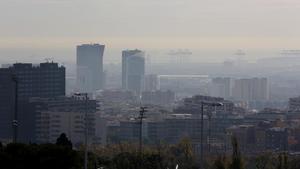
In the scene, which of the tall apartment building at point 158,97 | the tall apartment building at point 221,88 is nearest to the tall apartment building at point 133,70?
the tall apartment building at point 221,88

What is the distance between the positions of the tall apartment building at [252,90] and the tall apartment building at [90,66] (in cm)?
2241

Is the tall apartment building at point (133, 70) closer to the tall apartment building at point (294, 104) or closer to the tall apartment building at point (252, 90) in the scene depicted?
the tall apartment building at point (252, 90)

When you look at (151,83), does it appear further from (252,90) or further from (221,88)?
(252,90)

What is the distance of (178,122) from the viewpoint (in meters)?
76.7

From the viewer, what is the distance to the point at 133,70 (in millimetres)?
157750

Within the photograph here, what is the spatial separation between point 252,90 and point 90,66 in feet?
92.3

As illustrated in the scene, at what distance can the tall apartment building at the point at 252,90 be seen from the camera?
138375mm

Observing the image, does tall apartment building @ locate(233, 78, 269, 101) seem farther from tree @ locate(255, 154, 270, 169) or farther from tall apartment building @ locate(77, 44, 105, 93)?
tree @ locate(255, 154, 270, 169)

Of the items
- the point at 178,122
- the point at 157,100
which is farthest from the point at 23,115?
the point at 157,100

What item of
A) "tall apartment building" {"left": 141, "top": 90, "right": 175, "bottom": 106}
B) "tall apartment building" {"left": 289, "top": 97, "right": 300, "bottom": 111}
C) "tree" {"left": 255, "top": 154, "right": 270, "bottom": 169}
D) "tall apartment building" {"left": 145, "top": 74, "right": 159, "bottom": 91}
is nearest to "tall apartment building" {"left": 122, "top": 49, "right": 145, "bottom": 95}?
"tall apartment building" {"left": 145, "top": 74, "right": 159, "bottom": 91}

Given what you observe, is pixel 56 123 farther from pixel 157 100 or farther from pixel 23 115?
pixel 157 100

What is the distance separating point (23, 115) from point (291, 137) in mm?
20353

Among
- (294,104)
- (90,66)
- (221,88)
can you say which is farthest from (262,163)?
(90,66)

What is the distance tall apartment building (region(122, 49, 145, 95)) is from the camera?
501 ft
